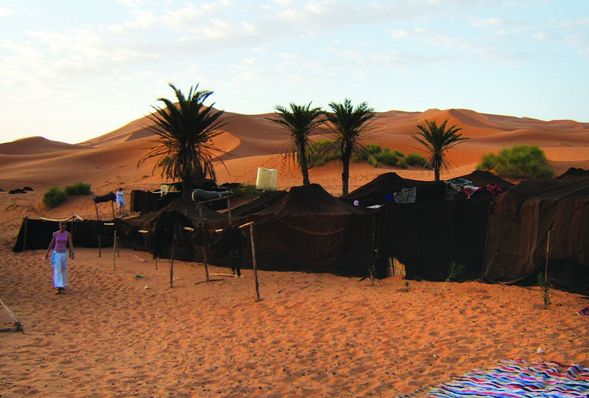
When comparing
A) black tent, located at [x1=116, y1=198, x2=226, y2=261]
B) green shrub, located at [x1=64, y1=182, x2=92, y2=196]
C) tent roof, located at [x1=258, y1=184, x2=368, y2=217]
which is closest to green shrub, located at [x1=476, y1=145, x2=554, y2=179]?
tent roof, located at [x1=258, y1=184, x2=368, y2=217]

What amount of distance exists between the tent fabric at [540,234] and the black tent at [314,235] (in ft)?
9.47

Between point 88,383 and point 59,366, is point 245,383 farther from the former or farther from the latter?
point 59,366

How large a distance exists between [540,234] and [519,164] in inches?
850

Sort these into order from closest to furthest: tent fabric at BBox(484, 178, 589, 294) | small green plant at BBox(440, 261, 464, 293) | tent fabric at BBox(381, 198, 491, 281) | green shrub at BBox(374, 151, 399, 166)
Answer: tent fabric at BBox(484, 178, 589, 294) < small green plant at BBox(440, 261, 464, 293) < tent fabric at BBox(381, 198, 491, 281) < green shrub at BBox(374, 151, 399, 166)

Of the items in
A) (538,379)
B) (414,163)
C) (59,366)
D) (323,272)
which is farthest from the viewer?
(414,163)

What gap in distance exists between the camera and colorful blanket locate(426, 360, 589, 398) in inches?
211

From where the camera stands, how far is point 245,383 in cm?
648

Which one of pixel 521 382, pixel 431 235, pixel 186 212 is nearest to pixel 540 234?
pixel 431 235

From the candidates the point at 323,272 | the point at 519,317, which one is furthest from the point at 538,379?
the point at 323,272

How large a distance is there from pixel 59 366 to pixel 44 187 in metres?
43.4

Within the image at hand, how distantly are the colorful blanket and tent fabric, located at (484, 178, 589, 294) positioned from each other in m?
3.64

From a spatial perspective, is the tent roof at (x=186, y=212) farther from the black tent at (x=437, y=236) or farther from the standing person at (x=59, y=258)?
the black tent at (x=437, y=236)

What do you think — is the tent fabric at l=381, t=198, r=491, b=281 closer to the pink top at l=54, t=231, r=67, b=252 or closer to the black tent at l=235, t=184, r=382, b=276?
the black tent at l=235, t=184, r=382, b=276

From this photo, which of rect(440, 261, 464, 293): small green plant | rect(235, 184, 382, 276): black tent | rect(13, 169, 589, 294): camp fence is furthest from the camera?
rect(235, 184, 382, 276): black tent
